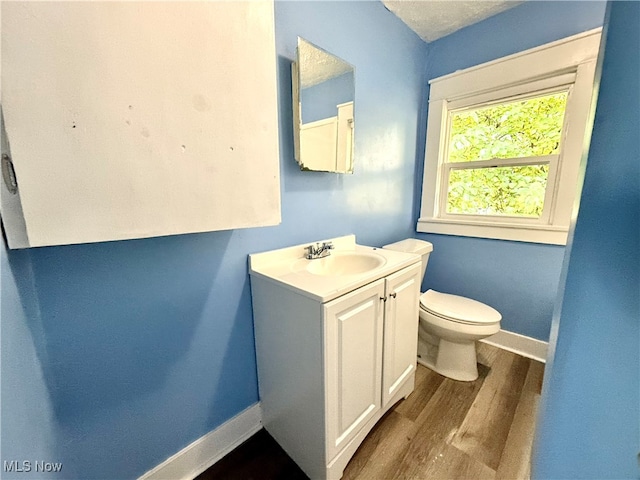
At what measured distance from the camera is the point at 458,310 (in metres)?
1.53

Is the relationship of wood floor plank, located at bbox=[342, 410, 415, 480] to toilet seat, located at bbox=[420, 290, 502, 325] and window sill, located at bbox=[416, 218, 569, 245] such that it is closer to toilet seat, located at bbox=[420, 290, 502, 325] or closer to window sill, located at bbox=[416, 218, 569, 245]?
toilet seat, located at bbox=[420, 290, 502, 325]

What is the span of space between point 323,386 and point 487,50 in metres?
2.22

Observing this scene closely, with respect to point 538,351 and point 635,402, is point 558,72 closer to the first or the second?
point 538,351

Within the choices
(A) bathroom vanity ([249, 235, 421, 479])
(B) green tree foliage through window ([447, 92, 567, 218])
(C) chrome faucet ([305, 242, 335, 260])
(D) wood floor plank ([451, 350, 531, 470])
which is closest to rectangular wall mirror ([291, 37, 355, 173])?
(C) chrome faucet ([305, 242, 335, 260])

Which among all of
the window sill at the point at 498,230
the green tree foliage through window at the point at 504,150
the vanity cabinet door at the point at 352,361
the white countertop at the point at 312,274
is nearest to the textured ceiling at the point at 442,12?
the green tree foliage through window at the point at 504,150

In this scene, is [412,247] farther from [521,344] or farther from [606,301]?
[606,301]

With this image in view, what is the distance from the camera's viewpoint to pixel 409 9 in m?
1.56

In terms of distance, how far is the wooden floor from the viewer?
3.47 ft

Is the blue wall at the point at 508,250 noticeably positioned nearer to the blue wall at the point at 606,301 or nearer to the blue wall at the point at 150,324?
the blue wall at the point at 150,324

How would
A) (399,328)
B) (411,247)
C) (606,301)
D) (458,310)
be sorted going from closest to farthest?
(606,301), (399,328), (458,310), (411,247)

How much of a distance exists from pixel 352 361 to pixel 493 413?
0.96 metres

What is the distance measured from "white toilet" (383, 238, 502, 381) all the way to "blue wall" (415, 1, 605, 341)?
0.34m

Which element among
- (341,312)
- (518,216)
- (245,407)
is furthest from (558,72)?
(245,407)

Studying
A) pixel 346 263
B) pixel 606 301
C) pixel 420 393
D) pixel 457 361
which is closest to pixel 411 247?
pixel 346 263
